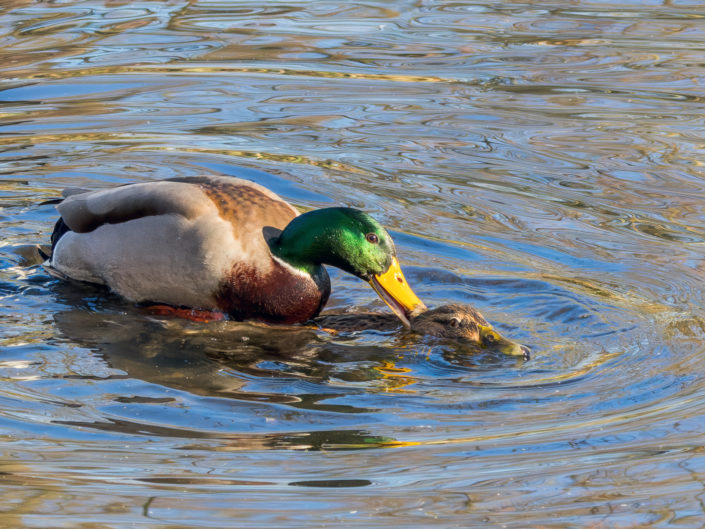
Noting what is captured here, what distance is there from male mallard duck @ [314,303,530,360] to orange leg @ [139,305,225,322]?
64 centimetres

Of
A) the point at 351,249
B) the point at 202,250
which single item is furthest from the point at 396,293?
the point at 202,250

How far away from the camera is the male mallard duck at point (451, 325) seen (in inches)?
232

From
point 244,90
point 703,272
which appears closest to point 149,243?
point 703,272

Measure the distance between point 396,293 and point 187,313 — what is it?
1138 millimetres

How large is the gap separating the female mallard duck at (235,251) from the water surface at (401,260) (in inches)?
6.6

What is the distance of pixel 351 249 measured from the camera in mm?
6348

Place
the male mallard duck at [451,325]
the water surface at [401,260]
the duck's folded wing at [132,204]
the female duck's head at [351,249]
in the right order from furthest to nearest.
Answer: the duck's folded wing at [132,204]
the female duck's head at [351,249]
the male mallard duck at [451,325]
the water surface at [401,260]

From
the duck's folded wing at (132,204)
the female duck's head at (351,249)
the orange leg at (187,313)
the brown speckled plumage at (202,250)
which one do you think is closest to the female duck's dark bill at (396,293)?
the female duck's head at (351,249)

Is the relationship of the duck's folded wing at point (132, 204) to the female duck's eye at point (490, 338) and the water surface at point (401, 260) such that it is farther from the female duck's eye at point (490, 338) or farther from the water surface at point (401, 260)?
the female duck's eye at point (490, 338)

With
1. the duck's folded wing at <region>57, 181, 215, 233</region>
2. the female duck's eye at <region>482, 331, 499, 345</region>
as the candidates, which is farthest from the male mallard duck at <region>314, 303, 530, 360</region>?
the duck's folded wing at <region>57, 181, 215, 233</region>

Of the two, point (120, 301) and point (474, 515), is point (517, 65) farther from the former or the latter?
point (474, 515)

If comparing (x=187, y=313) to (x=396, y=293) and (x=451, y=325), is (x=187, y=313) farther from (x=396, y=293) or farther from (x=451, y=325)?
(x=451, y=325)

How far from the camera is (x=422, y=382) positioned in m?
5.55

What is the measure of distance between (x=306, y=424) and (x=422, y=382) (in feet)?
2.60
